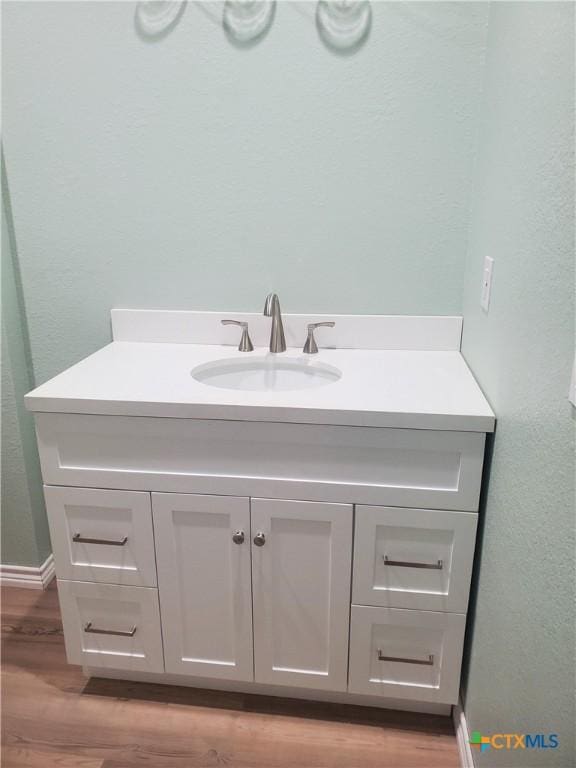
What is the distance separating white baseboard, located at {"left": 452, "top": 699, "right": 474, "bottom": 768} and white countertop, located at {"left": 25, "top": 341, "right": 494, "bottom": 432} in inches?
29.5

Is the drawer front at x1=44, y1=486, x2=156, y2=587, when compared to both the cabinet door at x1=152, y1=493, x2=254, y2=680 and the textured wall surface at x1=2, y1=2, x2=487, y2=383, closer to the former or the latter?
the cabinet door at x1=152, y1=493, x2=254, y2=680

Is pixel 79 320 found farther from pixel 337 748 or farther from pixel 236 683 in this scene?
pixel 337 748

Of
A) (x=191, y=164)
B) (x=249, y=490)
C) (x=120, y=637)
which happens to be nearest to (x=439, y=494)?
(x=249, y=490)

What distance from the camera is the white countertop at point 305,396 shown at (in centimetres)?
122

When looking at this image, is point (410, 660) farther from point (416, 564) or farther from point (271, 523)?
point (271, 523)

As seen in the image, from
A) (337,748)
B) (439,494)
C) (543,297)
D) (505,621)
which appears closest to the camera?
(543,297)

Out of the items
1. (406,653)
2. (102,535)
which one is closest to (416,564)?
(406,653)

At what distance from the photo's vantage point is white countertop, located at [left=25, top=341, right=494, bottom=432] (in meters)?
1.22

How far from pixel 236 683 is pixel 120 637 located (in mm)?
336

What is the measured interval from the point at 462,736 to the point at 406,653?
9.1 inches

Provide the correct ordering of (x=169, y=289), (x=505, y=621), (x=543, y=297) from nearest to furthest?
(x=543, y=297)
(x=505, y=621)
(x=169, y=289)

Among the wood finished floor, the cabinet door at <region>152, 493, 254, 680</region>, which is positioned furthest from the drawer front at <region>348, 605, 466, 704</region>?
the cabinet door at <region>152, 493, 254, 680</region>

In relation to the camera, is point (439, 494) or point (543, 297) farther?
point (439, 494)

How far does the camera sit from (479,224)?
1.43 metres
